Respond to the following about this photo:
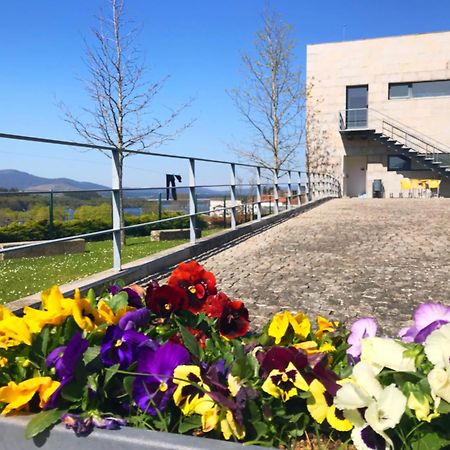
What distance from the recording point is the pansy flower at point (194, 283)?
2.15m

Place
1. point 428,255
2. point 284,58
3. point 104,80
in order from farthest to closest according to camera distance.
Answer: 1. point 284,58
2. point 104,80
3. point 428,255

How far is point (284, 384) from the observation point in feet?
4.97

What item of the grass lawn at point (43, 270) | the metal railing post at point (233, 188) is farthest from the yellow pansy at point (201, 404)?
the metal railing post at point (233, 188)

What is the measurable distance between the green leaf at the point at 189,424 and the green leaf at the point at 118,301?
0.60 meters

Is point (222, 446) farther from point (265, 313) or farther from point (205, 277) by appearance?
point (265, 313)

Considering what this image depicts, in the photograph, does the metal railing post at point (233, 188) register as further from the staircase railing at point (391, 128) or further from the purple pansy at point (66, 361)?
the staircase railing at point (391, 128)

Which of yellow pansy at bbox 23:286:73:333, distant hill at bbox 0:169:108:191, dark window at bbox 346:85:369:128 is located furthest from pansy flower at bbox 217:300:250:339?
dark window at bbox 346:85:369:128

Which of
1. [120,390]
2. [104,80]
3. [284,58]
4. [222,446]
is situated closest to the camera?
[222,446]

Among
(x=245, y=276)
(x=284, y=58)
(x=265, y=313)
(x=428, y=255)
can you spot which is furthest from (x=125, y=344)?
(x=284, y=58)

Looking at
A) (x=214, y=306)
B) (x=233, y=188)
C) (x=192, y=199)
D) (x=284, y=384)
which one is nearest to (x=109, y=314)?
(x=214, y=306)

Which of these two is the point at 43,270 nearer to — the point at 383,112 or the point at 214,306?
the point at 214,306

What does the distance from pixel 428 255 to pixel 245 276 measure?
8.62 ft

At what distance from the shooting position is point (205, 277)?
2254 mm

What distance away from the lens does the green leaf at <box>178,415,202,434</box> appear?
1.46m
